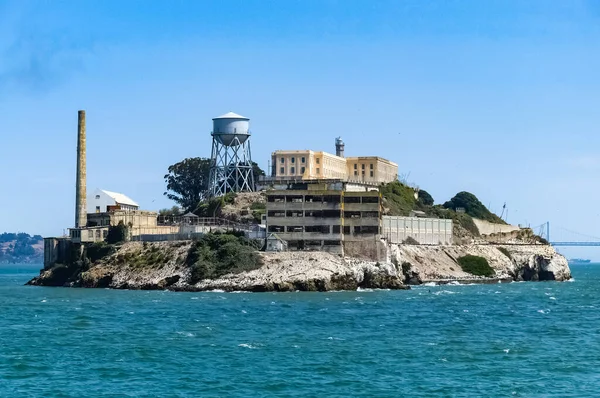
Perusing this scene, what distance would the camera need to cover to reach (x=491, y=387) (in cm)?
4869

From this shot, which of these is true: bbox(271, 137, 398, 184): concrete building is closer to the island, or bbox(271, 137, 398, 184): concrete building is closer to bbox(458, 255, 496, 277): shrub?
the island

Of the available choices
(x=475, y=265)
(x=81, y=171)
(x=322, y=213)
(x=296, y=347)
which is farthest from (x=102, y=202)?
(x=296, y=347)

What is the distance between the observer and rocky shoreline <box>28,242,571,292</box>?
353 ft

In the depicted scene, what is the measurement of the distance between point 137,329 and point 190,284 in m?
40.1

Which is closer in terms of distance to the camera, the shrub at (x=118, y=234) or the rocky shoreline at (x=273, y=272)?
the rocky shoreline at (x=273, y=272)

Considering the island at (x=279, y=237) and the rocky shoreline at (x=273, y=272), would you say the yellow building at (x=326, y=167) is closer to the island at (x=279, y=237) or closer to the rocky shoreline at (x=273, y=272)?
the island at (x=279, y=237)

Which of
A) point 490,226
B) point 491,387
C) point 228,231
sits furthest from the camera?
point 490,226

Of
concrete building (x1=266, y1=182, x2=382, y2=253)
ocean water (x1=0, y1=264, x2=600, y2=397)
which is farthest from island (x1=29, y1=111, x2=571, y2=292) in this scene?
ocean water (x1=0, y1=264, x2=600, y2=397)

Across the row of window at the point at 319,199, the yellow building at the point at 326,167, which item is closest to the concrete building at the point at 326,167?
the yellow building at the point at 326,167

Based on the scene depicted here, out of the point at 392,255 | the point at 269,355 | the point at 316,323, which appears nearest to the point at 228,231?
the point at 392,255

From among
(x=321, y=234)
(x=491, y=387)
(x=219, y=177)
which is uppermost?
(x=219, y=177)

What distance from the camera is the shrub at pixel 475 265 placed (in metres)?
140

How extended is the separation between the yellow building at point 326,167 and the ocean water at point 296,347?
63776mm

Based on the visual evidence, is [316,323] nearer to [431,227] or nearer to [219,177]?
[431,227]
